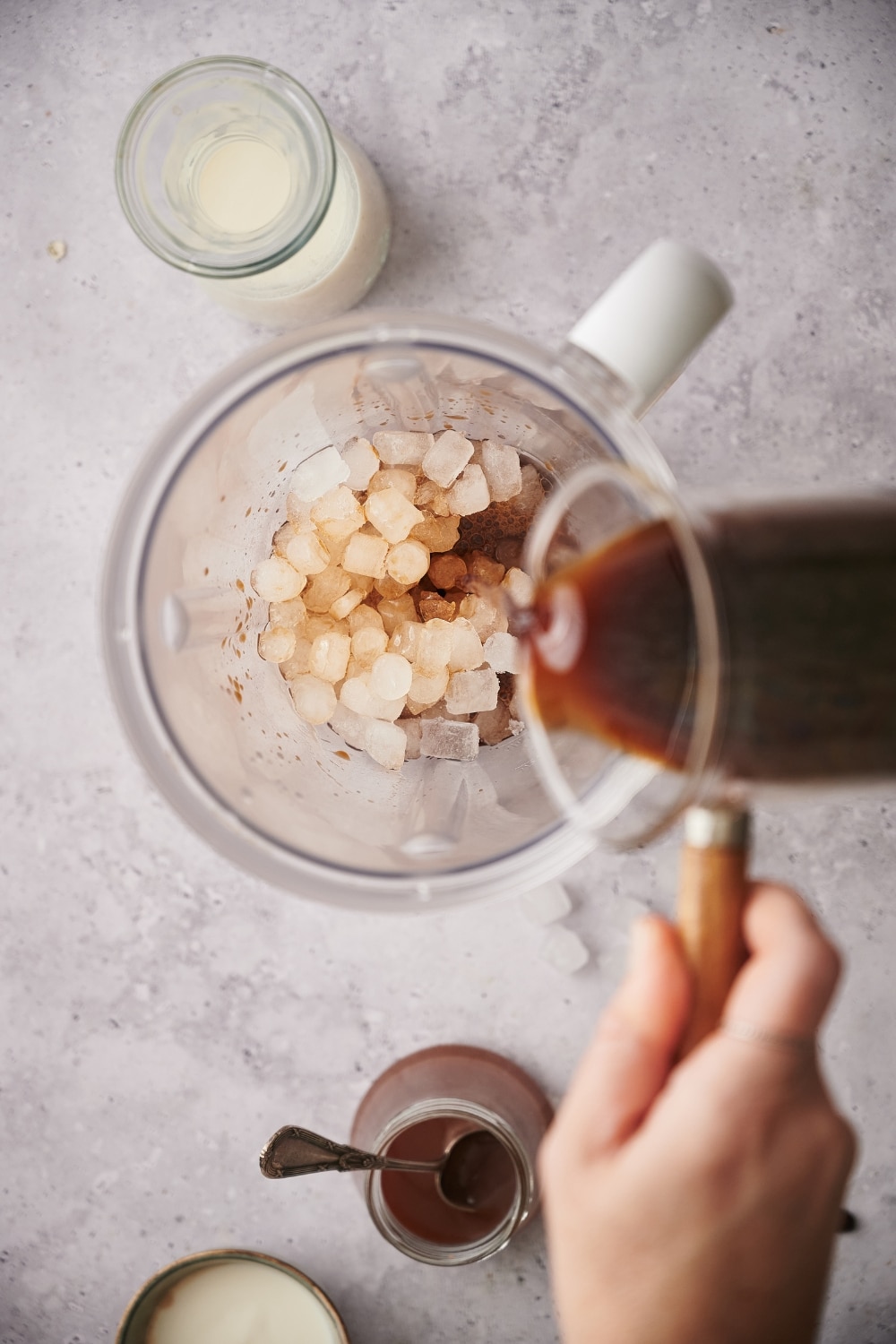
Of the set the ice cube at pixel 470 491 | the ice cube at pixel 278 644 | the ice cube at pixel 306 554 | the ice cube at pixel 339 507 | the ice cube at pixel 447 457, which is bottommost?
the ice cube at pixel 278 644

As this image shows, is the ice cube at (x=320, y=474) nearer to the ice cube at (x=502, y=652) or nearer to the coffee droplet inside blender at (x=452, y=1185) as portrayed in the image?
the ice cube at (x=502, y=652)

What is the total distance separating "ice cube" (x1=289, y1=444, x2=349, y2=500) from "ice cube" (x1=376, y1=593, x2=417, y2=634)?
11 cm

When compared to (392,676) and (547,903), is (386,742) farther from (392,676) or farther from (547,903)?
(547,903)

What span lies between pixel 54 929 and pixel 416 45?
927mm

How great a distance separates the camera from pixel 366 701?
2.56 feet

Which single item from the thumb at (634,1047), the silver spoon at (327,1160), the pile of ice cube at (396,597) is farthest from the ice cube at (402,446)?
the silver spoon at (327,1160)

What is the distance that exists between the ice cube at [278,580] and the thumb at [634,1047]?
0.40 metres

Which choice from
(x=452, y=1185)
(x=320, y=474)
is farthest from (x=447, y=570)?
(x=452, y=1185)

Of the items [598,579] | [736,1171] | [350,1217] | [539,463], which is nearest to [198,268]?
[539,463]

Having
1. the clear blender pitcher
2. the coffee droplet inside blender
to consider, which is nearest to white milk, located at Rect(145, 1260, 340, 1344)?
the coffee droplet inside blender

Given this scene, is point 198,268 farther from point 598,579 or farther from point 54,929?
point 54,929

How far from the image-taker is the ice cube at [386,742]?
0.78 m

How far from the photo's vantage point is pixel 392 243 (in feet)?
2.92

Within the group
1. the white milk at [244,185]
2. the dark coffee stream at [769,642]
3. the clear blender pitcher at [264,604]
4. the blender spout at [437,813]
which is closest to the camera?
the dark coffee stream at [769,642]
